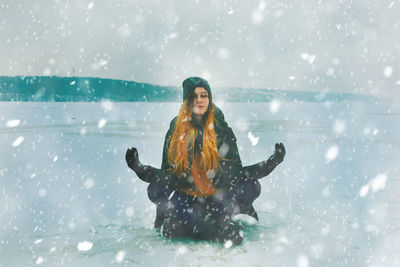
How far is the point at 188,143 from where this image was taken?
11.7ft

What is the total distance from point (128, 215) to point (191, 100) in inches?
62.8

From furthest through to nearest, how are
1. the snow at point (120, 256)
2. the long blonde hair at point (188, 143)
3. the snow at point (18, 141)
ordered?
the snow at point (18, 141) → the long blonde hair at point (188, 143) → the snow at point (120, 256)

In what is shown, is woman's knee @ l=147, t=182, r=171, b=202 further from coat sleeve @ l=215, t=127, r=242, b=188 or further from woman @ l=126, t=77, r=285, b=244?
coat sleeve @ l=215, t=127, r=242, b=188

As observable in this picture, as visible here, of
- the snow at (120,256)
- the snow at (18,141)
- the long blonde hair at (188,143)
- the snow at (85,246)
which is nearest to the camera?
the snow at (120,256)

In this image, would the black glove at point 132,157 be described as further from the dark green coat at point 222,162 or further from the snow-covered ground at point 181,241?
the snow-covered ground at point 181,241

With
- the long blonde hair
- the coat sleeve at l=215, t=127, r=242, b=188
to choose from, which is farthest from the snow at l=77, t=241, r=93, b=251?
the coat sleeve at l=215, t=127, r=242, b=188

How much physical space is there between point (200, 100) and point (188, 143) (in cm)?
38

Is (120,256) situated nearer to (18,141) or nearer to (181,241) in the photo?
(181,241)

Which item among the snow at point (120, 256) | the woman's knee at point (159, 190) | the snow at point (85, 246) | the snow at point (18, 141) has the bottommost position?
the snow at point (18, 141)

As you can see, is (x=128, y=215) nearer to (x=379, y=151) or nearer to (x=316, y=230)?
(x=316, y=230)

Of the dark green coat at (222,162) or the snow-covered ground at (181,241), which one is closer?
the snow-covered ground at (181,241)

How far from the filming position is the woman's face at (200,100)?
3.54 meters

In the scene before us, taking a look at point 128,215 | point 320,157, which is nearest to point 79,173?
point 128,215

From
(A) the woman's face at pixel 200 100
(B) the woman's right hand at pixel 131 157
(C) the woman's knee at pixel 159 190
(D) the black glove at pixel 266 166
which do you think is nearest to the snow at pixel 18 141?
(C) the woman's knee at pixel 159 190
